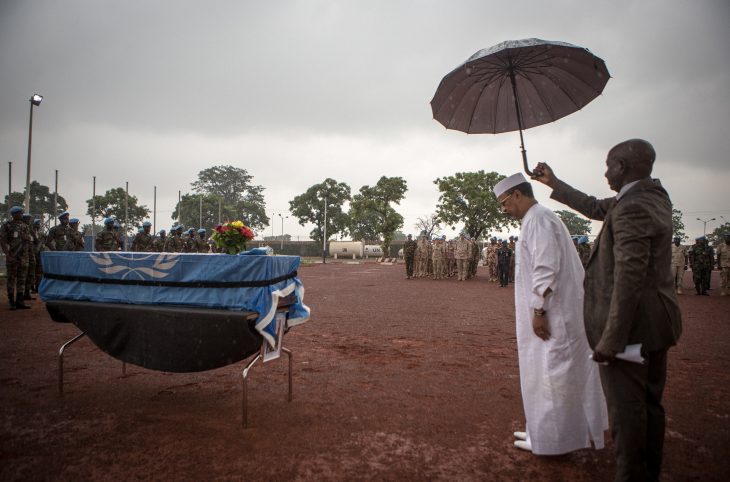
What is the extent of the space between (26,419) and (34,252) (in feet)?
31.1

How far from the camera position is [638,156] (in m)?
2.27

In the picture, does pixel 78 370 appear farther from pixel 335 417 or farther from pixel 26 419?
pixel 335 417

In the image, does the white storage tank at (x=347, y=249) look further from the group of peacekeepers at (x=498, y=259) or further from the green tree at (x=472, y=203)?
the group of peacekeepers at (x=498, y=259)

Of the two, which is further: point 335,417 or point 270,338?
point 335,417

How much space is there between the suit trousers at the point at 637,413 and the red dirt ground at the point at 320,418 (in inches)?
19.4

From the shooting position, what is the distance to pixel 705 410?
368 centimetres

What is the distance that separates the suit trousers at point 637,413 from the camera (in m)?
2.15

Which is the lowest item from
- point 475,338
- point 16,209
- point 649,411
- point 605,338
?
point 475,338

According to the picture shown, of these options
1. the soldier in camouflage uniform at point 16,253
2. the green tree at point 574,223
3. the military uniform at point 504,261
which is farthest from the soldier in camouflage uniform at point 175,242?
the green tree at point 574,223

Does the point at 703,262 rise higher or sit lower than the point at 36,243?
lower

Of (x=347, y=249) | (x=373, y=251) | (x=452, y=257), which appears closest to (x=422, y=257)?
(x=452, y=257)

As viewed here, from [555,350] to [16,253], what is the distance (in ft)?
36.2

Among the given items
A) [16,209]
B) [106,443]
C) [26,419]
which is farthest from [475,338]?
[16,209]

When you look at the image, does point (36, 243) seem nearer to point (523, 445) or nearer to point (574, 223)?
point (523, 445)
